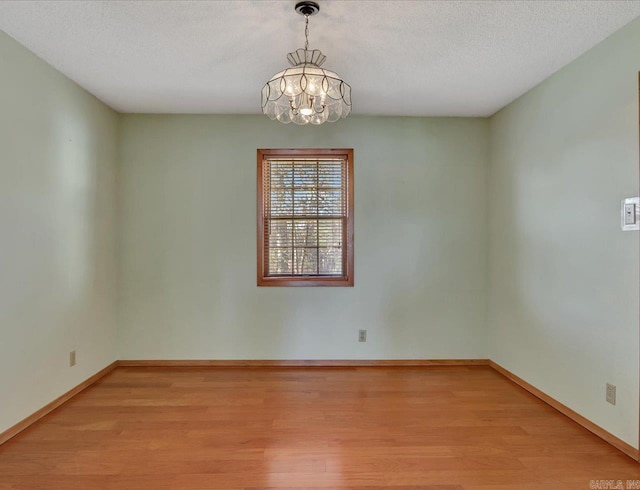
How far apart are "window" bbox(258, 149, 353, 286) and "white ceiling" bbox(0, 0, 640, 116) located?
80cm

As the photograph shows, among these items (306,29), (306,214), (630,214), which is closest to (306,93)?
(306,29)

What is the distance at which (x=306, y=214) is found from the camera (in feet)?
13.1

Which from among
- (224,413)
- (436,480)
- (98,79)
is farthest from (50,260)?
(436,480)

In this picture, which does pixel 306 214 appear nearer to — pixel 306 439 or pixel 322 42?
pixel 322 42

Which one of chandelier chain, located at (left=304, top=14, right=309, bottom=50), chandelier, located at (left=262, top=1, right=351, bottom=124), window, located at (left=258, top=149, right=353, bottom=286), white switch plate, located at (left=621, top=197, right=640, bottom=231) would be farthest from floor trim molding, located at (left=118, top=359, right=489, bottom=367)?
chandelier chain, located at (left=304, top=14, right=309, bottom=50)

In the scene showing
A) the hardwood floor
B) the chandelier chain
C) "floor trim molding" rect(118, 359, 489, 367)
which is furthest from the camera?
"floor trim molding" rect(118, 359, 489, 367)

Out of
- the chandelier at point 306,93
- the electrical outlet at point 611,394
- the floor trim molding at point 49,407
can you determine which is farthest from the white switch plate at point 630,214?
the floor trim molding at point 49,407

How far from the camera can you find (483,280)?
4.03m

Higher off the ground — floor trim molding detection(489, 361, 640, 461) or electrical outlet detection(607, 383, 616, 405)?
electrical outlet detection(607, 383, 616, 405)

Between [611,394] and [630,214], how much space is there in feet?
3.75

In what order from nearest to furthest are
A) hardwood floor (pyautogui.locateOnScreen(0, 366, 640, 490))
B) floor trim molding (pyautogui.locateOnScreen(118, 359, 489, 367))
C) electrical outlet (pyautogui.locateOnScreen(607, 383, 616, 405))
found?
hardwood floor (pyautogui.locateOnScreen(0, 366, 640, 490)), electrical outlet (pyautogui.locateOnScreen(607, 383, 616, 405)), floor trim molding (pyautogui.locateOnScreen(118, 359, 489, 367))

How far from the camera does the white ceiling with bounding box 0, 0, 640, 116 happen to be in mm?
2162

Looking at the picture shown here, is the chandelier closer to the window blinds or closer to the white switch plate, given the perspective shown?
the window blinds

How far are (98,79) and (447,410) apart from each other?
3837mm
